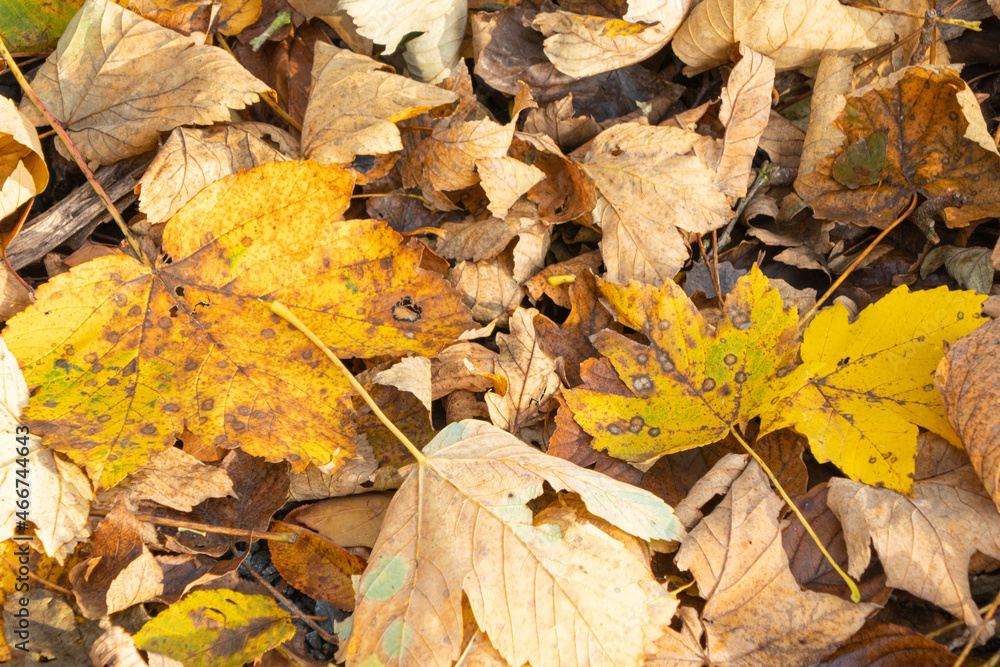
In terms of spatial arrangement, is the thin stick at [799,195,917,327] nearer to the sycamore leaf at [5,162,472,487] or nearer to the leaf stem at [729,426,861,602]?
the leaf stem at [729,426,861,602]

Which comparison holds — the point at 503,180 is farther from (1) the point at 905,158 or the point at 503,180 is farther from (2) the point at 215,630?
(2) the point at 215,630

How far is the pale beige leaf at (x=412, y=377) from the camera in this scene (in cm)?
152

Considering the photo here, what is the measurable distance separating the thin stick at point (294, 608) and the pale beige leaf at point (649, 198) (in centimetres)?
121

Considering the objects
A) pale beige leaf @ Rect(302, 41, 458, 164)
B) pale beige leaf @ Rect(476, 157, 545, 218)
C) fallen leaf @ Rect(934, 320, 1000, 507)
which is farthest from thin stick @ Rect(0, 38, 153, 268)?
fallen leaf @ Rect(934, 320, 1000, 507)

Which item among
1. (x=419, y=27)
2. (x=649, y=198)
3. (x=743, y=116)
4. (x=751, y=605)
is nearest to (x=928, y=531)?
(x=751, y=605)

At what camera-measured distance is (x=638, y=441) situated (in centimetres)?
153

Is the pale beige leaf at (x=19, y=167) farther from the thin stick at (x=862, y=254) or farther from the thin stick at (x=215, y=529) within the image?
the thin stick at (x=862, y=254)

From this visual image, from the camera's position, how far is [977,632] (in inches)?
50.8

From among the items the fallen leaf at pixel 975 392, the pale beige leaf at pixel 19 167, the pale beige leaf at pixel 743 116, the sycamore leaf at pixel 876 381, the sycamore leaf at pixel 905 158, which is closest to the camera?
the fallen leaf at pixel 975 392

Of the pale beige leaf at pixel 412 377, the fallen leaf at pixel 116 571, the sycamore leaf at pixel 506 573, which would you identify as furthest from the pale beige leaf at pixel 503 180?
the fallen leaf at pixel 116 571

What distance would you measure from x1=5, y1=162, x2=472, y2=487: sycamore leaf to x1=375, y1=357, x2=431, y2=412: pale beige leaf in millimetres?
43

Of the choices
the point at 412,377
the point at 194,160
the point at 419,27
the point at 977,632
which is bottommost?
the point at 977,632

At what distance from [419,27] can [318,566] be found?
5.22 feet

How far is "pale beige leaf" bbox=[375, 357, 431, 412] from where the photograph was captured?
1.52 meters
